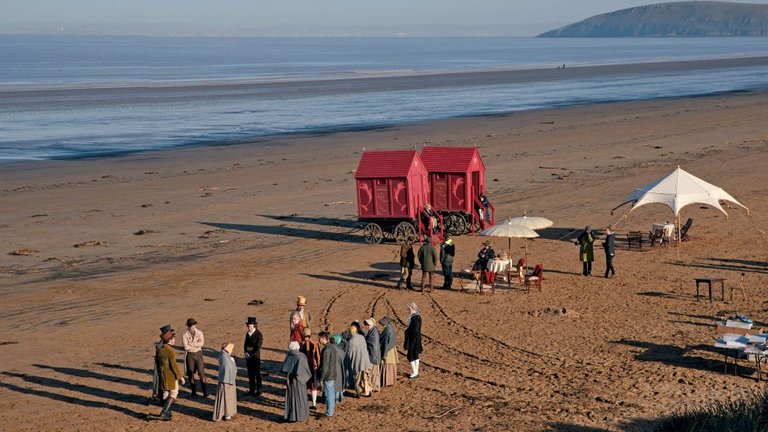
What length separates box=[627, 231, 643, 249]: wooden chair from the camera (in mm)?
28791

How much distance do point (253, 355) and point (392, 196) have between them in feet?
42.7

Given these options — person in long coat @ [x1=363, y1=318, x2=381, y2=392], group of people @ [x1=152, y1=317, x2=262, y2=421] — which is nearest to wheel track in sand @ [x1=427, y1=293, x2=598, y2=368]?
person in long coat @ [x1=363, y1=318, x2=381, y2=392]

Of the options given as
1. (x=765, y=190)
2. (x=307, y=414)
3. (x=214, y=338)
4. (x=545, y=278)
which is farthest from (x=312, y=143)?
(x=307, y=414)

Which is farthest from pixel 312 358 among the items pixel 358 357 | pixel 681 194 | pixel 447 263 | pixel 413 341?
pixel 681 194

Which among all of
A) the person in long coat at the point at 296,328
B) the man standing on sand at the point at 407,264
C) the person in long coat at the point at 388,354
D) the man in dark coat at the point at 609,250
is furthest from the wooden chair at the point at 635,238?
the person in long coat at the point at 296,328

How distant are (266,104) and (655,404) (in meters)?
63.8

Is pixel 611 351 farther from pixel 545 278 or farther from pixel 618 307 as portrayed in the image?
pixel 545 278

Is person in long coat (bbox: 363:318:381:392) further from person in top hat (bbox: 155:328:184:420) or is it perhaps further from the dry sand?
person in top hat (bbox: 155:328:184:420)

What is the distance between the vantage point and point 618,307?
23.1 metres

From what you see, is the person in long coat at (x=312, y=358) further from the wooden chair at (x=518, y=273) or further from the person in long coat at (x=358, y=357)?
the wooden chair at (x=518, y=273)

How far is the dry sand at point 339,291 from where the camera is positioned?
17344 mm

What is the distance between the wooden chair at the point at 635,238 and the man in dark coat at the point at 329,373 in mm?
14309

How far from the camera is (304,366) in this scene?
16.5m

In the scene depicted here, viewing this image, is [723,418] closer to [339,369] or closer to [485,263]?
[339,369]
